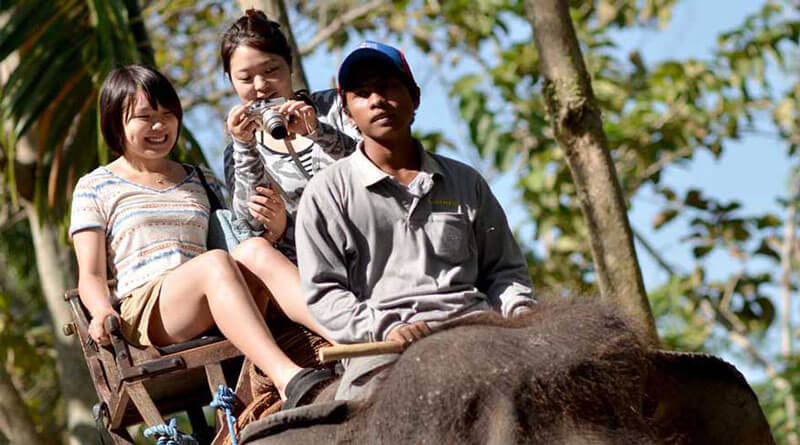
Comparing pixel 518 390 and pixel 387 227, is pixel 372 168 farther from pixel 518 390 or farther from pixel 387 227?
pixel 518 390

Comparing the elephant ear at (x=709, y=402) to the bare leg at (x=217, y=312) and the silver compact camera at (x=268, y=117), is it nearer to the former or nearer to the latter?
the bare leg at (x=217, y=312)

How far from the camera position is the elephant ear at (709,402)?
11.0ft

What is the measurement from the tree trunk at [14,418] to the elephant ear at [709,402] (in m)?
4.50

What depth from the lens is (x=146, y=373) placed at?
4117 mm

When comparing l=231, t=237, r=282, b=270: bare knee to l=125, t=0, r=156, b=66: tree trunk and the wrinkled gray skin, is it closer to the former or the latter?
the wrinkled gray skin

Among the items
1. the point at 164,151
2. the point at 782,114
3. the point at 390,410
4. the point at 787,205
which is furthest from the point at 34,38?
the point at 787,205

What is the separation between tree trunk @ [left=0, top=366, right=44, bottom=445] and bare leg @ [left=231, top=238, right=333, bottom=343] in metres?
3.15

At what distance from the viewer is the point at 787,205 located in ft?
36.3

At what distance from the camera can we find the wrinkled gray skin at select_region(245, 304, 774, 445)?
2.96 m

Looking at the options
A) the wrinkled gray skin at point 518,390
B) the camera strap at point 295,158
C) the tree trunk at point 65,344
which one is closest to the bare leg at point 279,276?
the camera strap at point 295,158

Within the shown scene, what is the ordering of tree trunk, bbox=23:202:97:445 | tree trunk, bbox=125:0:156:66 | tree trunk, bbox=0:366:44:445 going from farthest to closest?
tree trunk, bbox=23:202:97:445 < tree trunk, bbox=125:0:156:66 < tree trunk, bbox=0:366:44:445

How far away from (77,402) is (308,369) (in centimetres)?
424

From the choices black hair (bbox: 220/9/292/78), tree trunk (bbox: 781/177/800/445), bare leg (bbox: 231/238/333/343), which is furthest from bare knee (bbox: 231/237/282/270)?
tree trunk (bbox: 781/177/800/445)

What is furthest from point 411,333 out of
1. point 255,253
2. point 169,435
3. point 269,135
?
point 269,135
